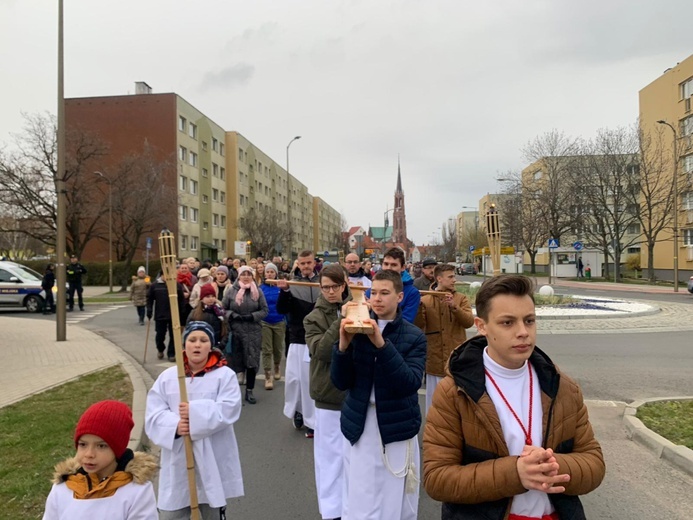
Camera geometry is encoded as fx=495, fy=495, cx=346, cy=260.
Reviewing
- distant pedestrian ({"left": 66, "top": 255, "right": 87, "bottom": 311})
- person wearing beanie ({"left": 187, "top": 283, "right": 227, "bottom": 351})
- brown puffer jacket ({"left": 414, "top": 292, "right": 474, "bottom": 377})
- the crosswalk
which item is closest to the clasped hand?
brown puffer jacket ({"left": 414, "top": 292, "right": 474, "bottom": 377})

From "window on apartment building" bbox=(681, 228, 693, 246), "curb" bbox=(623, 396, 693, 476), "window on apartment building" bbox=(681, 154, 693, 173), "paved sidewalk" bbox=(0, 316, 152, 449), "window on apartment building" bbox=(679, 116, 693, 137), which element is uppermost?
"window on apartment building" bbox=(679, 116, 693, 137)

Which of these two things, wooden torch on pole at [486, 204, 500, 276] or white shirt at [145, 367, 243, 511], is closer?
white shirt at [145, 367, 243, 511]

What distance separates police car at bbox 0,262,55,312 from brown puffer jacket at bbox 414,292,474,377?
64.1 ft

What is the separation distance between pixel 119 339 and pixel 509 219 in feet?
137

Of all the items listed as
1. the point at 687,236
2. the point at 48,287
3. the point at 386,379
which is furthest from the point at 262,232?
the point at 386,379

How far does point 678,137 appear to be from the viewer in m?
40.2

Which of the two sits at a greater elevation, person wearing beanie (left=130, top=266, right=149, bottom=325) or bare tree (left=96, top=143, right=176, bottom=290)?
bare tree (left=96, top=143, right=176, bottom=290)

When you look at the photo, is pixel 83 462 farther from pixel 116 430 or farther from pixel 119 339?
pixel 119 339

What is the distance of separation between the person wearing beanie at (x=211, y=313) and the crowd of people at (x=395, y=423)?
3.16 meters

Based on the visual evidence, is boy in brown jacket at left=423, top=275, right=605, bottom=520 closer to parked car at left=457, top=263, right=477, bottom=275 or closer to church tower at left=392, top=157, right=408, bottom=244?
parked car at left=457, top=263, right=477, bottom=275

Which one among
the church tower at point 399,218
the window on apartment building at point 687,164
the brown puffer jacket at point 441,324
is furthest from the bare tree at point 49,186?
the church tower at point 399,218

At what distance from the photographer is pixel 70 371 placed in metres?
8.64

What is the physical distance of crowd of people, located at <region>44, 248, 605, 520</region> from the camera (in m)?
1.91

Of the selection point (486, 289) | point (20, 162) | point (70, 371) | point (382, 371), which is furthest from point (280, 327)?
point (20, 162)
